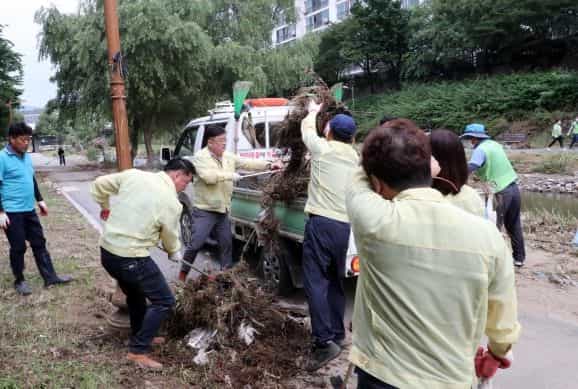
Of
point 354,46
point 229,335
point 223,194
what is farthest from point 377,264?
point 354,46

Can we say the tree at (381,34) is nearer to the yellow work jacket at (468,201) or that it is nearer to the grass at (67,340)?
the grass at (67,340)

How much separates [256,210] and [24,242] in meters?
2.52

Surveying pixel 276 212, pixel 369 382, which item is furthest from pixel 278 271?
pixel 369 382

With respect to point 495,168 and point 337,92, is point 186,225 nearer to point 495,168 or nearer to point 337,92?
point 337,92

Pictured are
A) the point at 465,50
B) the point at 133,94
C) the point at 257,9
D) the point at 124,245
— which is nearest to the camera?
the point at 124,245

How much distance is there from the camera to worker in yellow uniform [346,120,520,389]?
180cm

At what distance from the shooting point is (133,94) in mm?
21938

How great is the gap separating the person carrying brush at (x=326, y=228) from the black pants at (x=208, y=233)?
5.53ft

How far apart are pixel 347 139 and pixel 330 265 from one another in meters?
0.98

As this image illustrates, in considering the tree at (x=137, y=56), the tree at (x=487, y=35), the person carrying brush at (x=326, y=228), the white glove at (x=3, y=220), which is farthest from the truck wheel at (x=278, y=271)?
the tree at (x=487, y=35)

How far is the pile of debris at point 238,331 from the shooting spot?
3.87 m

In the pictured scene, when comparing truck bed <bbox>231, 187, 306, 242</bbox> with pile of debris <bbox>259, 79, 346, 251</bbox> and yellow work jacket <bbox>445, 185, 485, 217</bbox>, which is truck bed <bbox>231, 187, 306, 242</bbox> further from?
yellow work jacket <bbox>445, 185, 485, 217</bbox>

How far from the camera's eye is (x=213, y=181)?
536 centimetres

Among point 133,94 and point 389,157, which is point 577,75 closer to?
point 133,94
